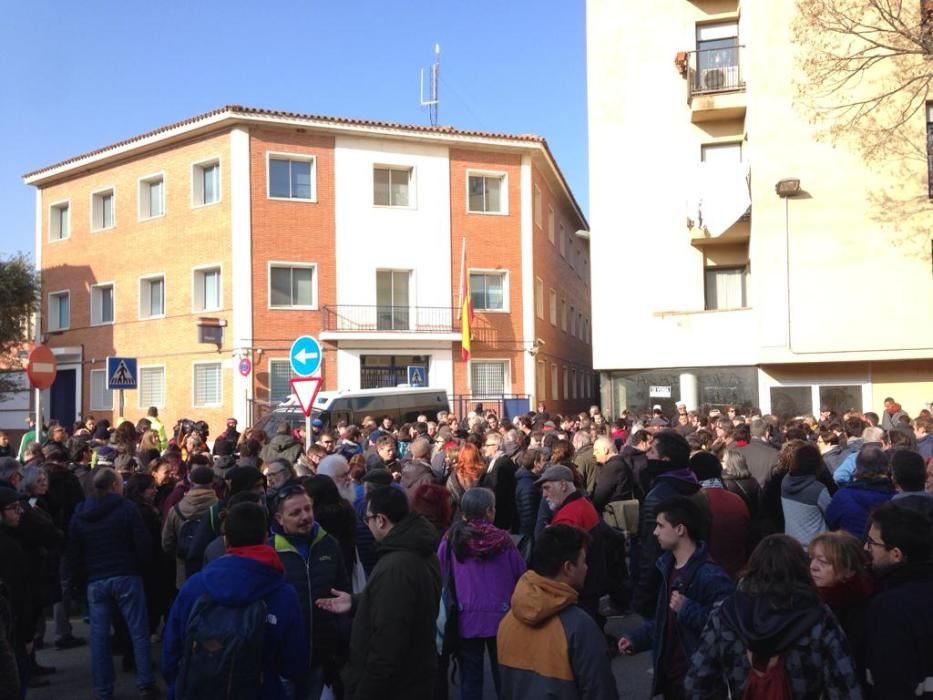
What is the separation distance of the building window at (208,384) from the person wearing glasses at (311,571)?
898 inches

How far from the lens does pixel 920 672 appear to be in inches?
132

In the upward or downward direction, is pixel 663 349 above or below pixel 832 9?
below

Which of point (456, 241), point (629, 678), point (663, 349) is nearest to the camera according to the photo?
point (629, 678)

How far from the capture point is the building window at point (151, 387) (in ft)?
92.5

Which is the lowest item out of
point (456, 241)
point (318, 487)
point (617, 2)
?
point (318, 487)

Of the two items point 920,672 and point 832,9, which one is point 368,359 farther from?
point 920,672

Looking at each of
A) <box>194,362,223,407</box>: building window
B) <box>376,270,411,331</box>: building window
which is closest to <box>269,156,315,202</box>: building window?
<box>376,270,411,331</box>: building window

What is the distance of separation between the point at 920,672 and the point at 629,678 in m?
3.95

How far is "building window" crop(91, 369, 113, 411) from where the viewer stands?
29688mm

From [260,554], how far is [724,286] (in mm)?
20458

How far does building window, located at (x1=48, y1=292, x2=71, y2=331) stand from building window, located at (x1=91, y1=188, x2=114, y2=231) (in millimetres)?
2996

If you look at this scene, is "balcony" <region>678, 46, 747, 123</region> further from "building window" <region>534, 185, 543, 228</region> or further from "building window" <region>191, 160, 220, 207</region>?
"building window" <region>191, 160, 220, 207</region>

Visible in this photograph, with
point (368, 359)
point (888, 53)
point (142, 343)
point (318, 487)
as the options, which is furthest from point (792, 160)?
point (142, 343)

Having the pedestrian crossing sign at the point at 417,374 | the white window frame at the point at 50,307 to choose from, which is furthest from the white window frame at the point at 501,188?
the white window frame at the point at 50,307
